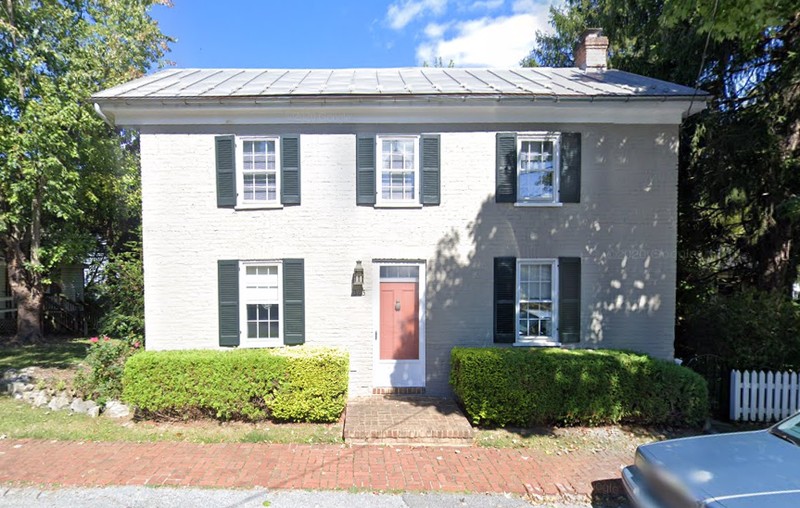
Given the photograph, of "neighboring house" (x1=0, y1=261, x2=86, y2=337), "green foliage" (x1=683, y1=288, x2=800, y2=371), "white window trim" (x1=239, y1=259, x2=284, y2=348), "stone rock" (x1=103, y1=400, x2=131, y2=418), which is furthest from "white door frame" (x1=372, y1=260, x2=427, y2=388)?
"neighboring house" (x1=0, y1=261, x2=86, y2=337)

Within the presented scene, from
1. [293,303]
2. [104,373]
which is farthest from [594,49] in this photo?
[104,373]

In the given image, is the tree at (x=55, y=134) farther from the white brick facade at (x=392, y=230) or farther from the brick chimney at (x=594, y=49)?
the brick chimney at (x=594, y=49)

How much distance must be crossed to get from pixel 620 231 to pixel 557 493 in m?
5.21

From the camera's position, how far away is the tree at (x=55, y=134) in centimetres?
1028

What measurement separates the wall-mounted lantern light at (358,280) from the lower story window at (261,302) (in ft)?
4.94

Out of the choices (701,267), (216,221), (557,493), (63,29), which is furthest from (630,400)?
(63,29)

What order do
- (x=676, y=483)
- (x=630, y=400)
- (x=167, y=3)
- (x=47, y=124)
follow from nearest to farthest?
(x=676, y=483)
(x=630, y=400)
(x=47, y=124)
(x=167, y=3)

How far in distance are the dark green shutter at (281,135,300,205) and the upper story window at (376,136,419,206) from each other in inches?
62.6

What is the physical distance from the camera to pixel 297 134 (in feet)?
25.1

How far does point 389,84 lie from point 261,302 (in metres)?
5.34

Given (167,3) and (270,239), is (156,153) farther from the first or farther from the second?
(167,3)

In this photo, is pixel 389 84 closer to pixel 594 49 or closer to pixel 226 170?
pixel 226 170

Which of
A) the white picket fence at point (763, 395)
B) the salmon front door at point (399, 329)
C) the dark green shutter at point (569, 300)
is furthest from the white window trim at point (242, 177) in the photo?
the white picket fence at point (763, 395)

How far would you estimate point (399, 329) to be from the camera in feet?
25.5
